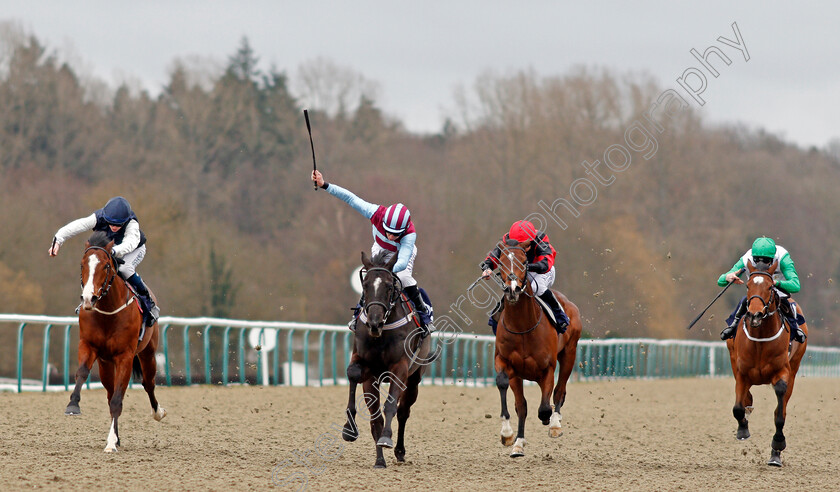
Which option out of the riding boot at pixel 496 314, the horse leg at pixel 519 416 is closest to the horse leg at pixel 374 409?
the horse leg at pixel 519 416

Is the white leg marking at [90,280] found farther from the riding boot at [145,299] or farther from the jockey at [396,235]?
the jockey at [396,235]

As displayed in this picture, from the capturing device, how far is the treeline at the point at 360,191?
2956cm

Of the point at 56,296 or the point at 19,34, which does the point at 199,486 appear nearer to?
the point at 56,296

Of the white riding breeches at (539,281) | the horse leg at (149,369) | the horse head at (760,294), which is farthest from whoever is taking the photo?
the horse leg at (149,369)

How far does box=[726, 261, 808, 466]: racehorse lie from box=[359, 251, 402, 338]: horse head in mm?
2962

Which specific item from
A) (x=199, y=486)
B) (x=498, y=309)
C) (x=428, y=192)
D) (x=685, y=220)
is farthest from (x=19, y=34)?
(x=199, y=486)

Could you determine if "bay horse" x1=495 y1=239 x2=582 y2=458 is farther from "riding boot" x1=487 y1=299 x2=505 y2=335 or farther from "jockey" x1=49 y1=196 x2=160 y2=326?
"jockey" x1=49 y1=196 x2=160 y2=326

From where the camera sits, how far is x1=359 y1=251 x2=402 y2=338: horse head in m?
8.03

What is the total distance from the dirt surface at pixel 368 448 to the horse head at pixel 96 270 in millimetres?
1193

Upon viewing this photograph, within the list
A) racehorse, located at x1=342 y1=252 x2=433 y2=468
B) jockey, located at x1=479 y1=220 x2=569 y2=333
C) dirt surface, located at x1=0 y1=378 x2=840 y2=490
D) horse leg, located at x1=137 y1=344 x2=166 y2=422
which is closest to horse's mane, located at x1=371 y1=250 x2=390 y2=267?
racehorse, located at x1=342 y1=252 x2=433 y2=468

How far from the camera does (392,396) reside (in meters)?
8.27

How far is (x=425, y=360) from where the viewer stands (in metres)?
9.08

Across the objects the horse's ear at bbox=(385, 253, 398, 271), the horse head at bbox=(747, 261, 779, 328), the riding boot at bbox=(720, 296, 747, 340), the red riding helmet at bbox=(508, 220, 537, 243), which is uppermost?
the red riding helmet at bbox=(508, 220, 537, 243)

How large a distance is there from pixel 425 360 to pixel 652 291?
21456 mm
